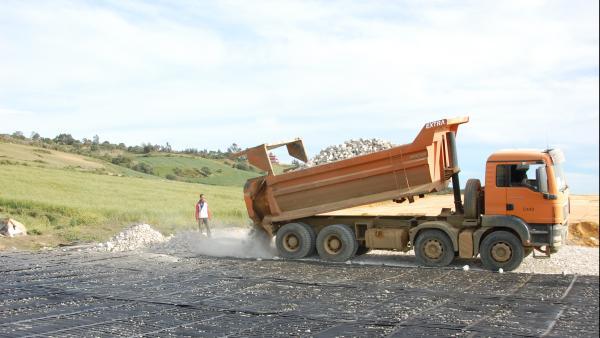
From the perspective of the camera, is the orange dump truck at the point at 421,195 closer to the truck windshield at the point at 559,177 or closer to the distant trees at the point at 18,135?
the truck windshield at the point at 559,177

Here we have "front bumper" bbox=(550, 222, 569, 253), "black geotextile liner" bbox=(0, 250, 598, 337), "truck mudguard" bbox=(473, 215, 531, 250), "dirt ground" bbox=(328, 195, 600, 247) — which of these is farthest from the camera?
"dirt ground" bbox=(328, 195, 600, 247)

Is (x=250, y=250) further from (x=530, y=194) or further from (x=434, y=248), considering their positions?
(x=530, y=194)

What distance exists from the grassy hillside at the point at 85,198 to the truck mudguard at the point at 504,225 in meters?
7.74

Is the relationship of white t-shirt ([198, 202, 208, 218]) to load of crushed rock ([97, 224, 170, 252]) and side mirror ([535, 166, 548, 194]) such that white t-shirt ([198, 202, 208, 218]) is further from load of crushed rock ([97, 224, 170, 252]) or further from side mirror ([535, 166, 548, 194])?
side mirror ([535, 166, 548, 194])

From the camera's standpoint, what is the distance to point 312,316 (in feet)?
25.4

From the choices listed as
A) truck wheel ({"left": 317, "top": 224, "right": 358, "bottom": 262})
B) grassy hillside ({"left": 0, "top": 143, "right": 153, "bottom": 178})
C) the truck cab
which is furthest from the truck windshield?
grassy hillside ({"left": 0, "top": 143, "right": 153, "bottom": 178})

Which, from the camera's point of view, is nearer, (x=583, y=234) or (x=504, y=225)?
(x=504, y=225)

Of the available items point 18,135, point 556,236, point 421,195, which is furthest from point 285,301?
point 18,135

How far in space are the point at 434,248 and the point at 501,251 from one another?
1343mm

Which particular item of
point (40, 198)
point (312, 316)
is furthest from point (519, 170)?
point (40, 198)

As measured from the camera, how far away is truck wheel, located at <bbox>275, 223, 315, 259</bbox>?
45.9 feet

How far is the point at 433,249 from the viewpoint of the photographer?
41.3 feet

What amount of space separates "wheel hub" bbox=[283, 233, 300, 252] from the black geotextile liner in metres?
1.41

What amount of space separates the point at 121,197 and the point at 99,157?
178cm
